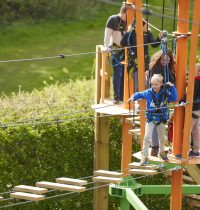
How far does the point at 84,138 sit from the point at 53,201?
3.79 ft

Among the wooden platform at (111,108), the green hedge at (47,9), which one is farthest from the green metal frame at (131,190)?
the green hedge at (47,9)

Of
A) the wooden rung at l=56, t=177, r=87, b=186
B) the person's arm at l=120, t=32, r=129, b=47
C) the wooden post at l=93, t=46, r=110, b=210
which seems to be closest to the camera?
the wooden rung at l=56, t=177, r=87, b=186

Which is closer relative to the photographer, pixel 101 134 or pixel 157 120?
pixel 157 120

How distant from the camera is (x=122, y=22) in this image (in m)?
16.0

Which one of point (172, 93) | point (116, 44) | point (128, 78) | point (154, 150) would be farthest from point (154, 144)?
point (116, 44)

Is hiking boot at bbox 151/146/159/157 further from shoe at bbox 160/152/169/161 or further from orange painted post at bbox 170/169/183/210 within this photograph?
orange painted post at bbox 170/169/183/210

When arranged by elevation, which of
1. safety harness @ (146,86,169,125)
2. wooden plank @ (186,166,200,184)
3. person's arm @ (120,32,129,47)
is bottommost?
wooden plank @ (186,166,200,184)

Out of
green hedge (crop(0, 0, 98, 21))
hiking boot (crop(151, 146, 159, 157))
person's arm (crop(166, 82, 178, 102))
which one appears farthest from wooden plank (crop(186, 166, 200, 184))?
green hedge (crop(0, 0, 98, 21))

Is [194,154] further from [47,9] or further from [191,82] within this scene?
[47,9]

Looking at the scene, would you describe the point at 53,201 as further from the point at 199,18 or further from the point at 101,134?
the point at 199,18

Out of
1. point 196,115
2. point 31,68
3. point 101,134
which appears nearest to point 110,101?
point 101,134

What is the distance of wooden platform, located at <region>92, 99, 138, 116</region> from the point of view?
15.7 meters

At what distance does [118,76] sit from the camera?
53.1 ft

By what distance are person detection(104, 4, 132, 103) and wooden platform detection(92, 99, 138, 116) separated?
13 centimetres
